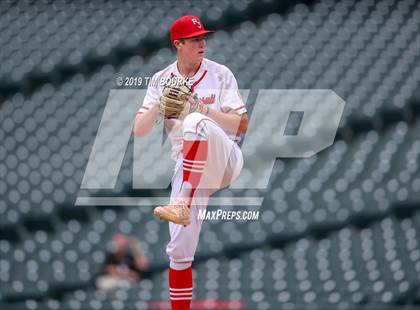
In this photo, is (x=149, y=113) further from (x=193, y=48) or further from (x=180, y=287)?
(x=180, y=287)

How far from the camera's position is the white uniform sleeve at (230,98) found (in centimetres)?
370

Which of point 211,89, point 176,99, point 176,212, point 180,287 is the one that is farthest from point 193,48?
point 180,287

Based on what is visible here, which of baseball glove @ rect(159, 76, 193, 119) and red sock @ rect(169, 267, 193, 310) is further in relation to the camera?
red sock @ rect(169, 267, 193, 310)

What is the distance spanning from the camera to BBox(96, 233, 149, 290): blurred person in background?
16.6ft

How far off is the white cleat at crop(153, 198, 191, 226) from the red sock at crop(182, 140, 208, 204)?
7 centimetres

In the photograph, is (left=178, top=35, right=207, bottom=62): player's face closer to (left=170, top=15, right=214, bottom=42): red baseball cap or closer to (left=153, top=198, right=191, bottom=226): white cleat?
(left=170, top=15, right=214, bottom=42): red baseball cap

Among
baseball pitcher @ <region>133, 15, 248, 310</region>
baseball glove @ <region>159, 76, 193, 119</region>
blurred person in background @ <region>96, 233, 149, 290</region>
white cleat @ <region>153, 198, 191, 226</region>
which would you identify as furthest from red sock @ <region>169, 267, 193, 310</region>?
blurred person in background @ <region>96, 233, 149, 290</region>

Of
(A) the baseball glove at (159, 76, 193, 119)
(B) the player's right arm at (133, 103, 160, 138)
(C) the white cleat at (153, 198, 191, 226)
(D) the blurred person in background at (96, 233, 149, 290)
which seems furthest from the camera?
(D) the blurred person in background at (96, 233, 149, 290)

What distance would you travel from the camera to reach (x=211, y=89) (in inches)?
147

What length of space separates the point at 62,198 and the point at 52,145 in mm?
347

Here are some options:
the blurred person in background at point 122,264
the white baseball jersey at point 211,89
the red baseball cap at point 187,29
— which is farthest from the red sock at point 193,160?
the blurred person in background at point 122,264

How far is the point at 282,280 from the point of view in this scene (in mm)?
5043

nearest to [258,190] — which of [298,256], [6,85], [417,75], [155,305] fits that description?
[298,256]

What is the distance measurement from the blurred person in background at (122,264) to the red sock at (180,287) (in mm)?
1324
